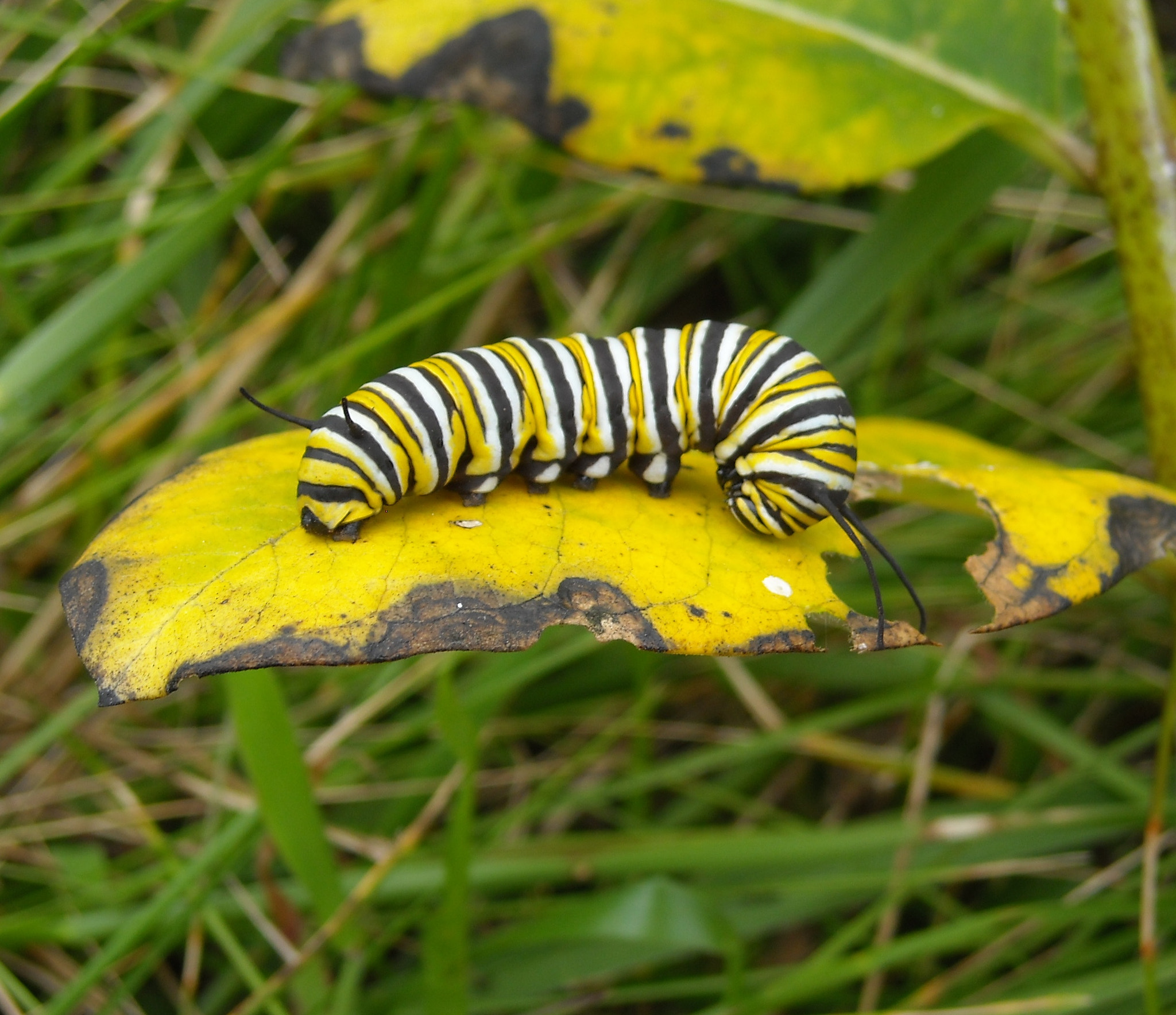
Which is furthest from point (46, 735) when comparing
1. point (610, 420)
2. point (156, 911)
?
point (610, 420)

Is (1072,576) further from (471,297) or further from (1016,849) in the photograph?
(471,297)

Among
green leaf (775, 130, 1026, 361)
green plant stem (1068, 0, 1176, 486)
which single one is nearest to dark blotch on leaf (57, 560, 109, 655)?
green plant stem (1068, 0, 1176, 486)

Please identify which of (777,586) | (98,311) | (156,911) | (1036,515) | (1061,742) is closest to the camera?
(777,586)

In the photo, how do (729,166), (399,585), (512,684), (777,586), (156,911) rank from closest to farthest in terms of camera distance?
(399,585)
(777,586)
(156,911)
(729,166)
(512,684)

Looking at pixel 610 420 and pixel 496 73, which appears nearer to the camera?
pixel 610 420

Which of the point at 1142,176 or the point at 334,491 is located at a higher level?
the point at 1142,176

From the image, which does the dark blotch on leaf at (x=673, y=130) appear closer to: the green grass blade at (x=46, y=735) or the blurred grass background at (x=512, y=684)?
the blurred grass background at (x=512, y=684)

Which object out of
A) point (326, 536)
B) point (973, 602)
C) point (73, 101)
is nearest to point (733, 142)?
point (326, 536)

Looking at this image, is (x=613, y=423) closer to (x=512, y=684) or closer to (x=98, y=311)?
(x=512, y=684)

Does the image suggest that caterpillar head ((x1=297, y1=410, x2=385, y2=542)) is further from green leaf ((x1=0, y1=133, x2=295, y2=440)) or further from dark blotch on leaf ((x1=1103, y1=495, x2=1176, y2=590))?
green leaf ((x1=0, y1=133, x2=295, y2=440))
